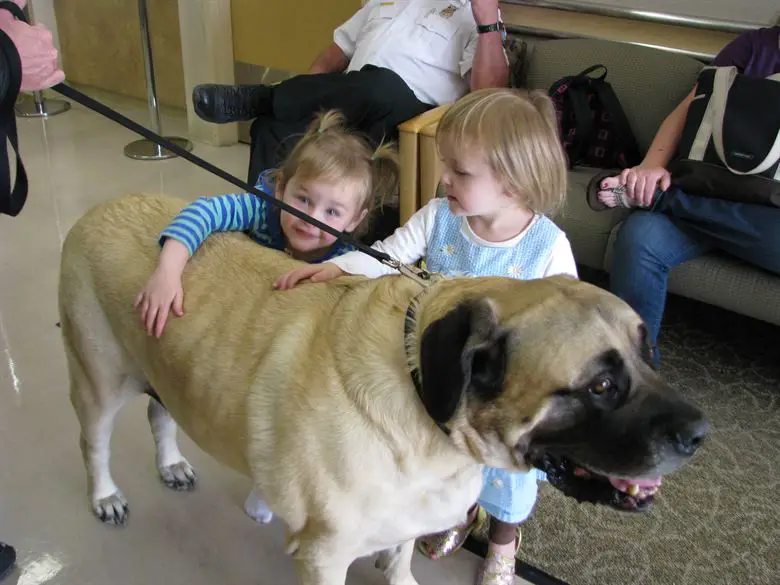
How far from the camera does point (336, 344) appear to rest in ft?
3.92

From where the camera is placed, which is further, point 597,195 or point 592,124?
point 592,124

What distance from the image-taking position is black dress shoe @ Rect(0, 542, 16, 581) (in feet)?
5.65

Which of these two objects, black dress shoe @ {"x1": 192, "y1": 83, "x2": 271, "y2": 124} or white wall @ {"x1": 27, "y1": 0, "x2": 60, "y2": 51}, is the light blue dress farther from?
white wall @ {"x1": 27, "y1": 0, "x2": 60, "y2": 51}

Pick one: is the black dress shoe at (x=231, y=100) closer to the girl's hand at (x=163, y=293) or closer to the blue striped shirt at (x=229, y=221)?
the blue striped shirt at (x=229, y=221)

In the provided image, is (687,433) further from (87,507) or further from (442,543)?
(87,507)

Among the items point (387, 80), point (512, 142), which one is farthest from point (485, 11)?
point (512, 142)

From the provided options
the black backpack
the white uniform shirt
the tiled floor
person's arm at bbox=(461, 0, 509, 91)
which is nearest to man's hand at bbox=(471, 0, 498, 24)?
person's arm at bbox=(461, 0, 509, 91)

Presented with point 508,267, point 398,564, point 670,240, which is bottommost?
point 398,564

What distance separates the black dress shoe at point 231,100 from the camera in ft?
10.8

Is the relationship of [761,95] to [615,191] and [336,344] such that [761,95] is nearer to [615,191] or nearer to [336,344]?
[615,191]

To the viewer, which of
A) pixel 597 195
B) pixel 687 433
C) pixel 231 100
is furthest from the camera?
pixel 231 100

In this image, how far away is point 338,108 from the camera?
308 cm

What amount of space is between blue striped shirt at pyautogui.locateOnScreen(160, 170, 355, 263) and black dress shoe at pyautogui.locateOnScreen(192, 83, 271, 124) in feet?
5.15

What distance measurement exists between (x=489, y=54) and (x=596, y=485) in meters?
2.36
